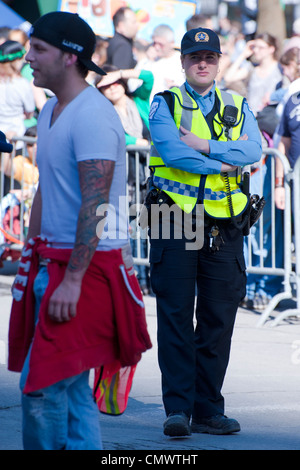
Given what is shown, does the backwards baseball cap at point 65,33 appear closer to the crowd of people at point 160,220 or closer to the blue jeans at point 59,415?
the crowd of people at point 160,220

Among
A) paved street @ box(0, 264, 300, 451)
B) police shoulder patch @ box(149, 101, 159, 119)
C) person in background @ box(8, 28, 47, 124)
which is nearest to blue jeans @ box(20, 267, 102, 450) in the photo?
paved street @ box(0, 264, 300, 451)

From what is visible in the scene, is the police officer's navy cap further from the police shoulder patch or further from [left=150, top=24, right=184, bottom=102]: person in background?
[left=150, top=24, right=184, bottom=102]: person in background

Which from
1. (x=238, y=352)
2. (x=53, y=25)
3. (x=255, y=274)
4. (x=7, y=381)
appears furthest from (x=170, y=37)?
(x=53, y=25)

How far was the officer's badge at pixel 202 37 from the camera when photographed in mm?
4617

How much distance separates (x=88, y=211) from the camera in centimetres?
332

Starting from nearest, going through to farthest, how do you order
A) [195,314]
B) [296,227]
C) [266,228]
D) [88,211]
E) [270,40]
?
[88,211] < [195,314] < [296,227] < [266,228] < [270,40]

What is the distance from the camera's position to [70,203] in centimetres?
343

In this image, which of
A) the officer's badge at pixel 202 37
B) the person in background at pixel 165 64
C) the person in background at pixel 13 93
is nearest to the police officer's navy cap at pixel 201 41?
the officer's badge at pixel 202 37

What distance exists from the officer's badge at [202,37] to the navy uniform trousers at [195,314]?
933mm

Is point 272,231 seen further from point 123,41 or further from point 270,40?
point 123,41

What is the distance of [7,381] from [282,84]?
6.07 meters

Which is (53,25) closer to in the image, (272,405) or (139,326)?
(139,326)

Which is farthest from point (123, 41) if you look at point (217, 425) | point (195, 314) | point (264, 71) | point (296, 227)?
point (217, 425)

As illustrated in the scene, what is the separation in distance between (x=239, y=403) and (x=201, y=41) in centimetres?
206
